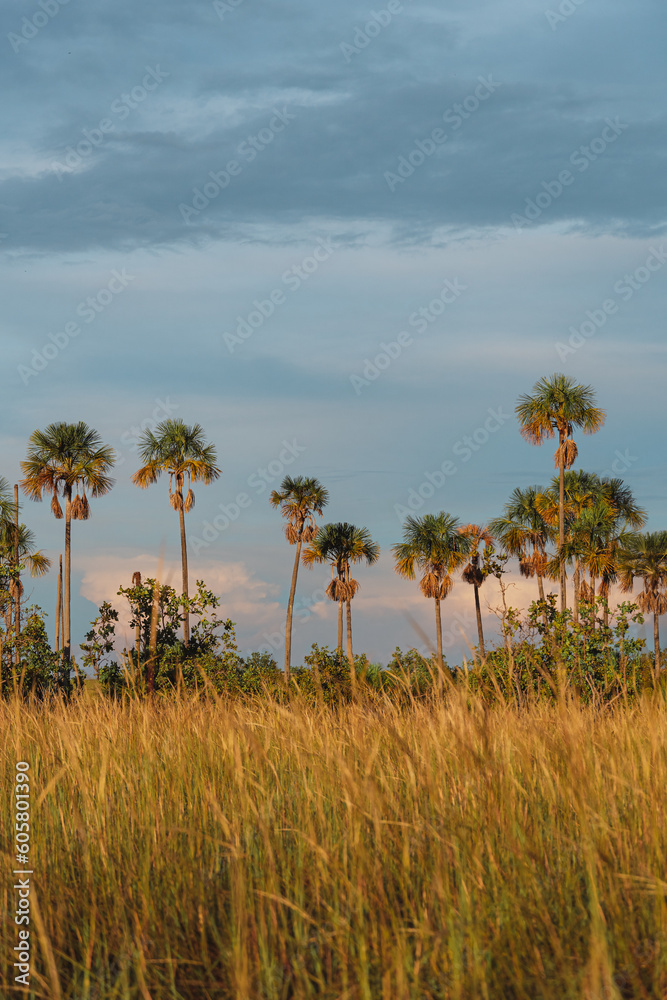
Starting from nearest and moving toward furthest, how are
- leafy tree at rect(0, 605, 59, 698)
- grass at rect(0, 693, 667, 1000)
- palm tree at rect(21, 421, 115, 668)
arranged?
grass at rect(0, 693, 667, 1000) < leafy tree at rect(0, 605, 59, 698) < palm tree at rect(21, 421, 115, 668)

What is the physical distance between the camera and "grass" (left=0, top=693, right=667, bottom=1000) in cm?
283

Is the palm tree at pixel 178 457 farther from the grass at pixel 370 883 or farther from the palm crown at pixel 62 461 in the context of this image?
the grass at pixel 370 883

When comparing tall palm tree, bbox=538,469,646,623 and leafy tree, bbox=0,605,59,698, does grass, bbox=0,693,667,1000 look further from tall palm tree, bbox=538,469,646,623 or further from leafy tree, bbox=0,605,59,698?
tall palm tree, bbox=538,469,646,623

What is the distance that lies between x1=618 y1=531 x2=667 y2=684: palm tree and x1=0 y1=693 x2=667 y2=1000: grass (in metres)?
45.1

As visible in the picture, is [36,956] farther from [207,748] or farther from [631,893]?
[207,748]

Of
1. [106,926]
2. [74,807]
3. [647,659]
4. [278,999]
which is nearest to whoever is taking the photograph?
[278,999]

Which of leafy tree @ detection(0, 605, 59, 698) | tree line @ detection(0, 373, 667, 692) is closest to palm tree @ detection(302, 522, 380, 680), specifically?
tree line @ detection(0, 373, 667, 692)

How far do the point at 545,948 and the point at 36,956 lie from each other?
1.89 metres

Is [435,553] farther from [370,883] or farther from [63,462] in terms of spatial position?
[370,883]

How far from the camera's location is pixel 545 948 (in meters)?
3.05

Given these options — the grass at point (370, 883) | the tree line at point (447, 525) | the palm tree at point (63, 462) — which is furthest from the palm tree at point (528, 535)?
the grass at point (370, 883)

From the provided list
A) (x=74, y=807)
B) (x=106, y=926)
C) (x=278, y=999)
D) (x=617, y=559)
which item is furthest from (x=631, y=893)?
(x=617, y=559)

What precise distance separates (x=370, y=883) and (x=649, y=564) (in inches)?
1891

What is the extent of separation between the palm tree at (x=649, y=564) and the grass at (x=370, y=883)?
45135mm
